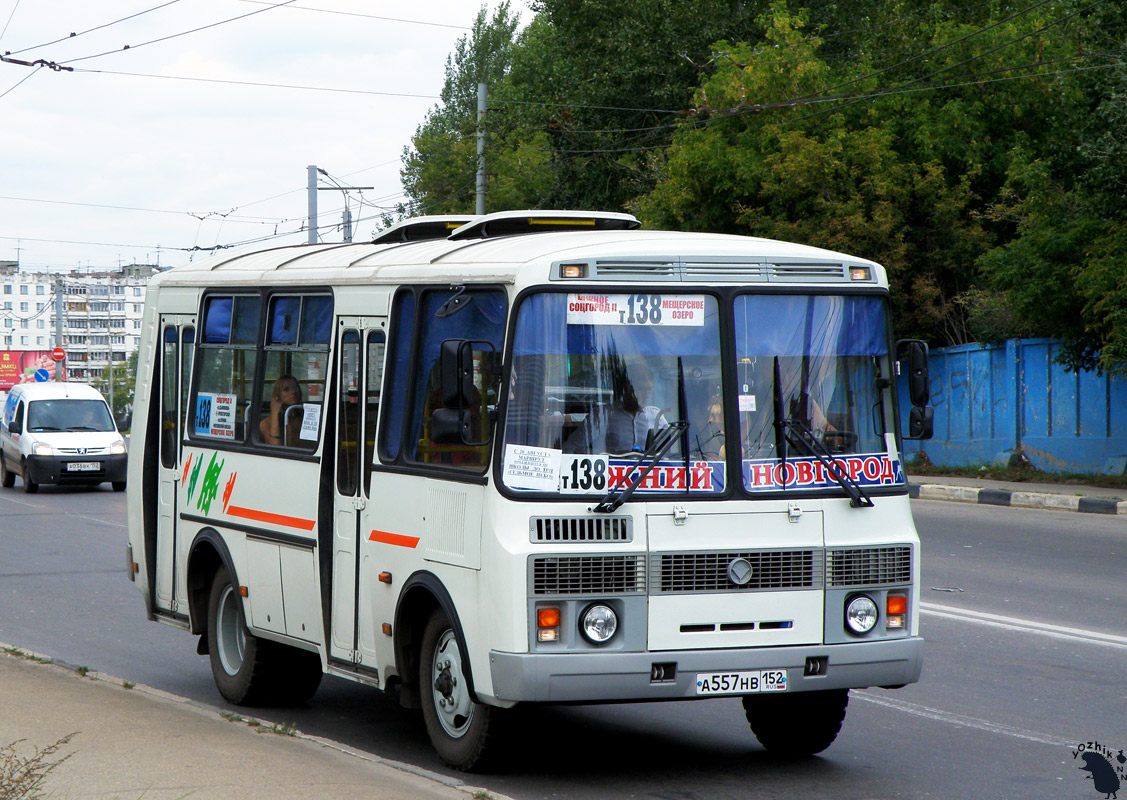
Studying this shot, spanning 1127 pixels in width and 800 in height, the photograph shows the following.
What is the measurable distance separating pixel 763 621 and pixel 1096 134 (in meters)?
15.1

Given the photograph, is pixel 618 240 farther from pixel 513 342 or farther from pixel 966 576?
pixel 966 576

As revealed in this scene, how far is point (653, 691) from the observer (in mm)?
6133

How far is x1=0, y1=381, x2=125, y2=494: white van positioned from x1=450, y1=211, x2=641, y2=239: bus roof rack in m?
18.4

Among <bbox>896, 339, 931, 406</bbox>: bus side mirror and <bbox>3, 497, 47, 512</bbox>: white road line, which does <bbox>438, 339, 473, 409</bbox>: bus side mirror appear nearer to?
<bbox>896, 339, 931, 406</bbox>: bus side mirror

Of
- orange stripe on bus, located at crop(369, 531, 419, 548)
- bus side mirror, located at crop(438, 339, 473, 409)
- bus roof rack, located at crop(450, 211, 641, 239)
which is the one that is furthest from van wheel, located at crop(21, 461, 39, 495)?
bus side mirror, located at crop(438, 339, 473, 409)

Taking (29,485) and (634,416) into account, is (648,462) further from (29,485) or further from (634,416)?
(29,485)

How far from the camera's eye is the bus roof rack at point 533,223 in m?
8.04

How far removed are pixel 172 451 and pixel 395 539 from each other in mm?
2961

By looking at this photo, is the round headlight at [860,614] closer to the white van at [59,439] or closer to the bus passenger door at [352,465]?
the bus passenger door at [352,465]

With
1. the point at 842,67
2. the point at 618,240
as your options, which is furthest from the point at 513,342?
the point at 842,67

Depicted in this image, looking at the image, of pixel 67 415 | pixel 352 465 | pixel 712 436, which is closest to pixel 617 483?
pixel 712 436

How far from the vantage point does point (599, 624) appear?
6.13m

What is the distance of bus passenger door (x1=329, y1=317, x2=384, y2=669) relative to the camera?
728 centimetres

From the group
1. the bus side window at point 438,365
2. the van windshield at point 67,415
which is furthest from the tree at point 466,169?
the bus side window at point 438,365
